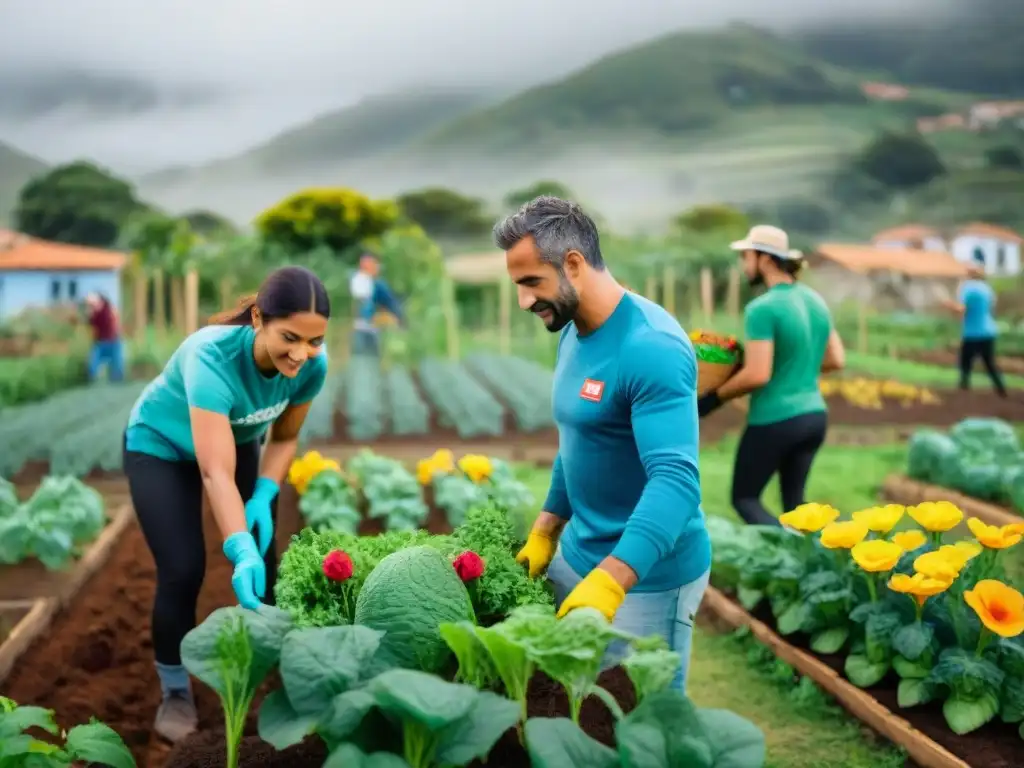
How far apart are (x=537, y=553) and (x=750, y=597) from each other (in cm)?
164

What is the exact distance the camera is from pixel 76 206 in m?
14.2

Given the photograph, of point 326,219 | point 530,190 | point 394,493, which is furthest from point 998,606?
point 326,219

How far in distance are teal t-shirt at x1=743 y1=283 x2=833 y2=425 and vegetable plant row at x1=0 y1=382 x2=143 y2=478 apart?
377cm

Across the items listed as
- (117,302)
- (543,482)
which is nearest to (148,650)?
(543,482)

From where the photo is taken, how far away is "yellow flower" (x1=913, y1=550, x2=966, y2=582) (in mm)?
2273

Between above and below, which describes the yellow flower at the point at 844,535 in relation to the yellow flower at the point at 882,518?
below

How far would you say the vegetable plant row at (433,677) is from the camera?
4.06 feet

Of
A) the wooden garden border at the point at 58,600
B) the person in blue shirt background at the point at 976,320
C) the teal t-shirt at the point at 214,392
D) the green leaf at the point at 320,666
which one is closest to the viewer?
the green leaf at the point at 320,666

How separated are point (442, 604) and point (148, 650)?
2181 mm

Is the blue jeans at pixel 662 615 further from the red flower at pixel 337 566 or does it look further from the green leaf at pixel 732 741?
the green leaf at pixel 732 741

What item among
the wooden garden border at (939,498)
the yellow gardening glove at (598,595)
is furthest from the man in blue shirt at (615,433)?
the wooden garden border at (939,498)

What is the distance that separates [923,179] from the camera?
1423 cm

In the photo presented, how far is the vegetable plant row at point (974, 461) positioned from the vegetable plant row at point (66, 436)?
4461mm

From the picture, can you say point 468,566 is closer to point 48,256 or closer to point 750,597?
point 750,597
